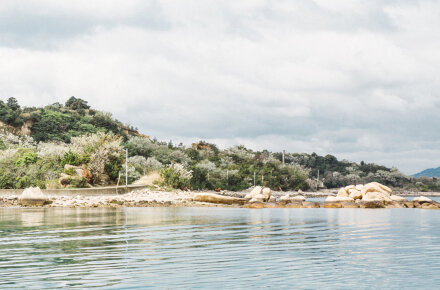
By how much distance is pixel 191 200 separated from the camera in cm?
3838

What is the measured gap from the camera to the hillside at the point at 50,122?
7469 centimetres

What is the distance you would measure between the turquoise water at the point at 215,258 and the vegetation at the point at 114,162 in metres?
23.9

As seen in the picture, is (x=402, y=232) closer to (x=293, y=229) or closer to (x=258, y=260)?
(x=293, y=229)

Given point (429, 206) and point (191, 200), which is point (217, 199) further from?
point (429, 206)

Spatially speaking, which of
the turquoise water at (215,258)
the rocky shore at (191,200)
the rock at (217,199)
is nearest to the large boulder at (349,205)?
the rocky shore at (191,200)

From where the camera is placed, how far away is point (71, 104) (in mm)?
100312

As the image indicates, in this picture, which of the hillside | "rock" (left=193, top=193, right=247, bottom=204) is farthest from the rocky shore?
the hillside

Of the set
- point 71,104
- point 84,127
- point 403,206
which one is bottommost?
point 403,206

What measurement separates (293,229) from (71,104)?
89741 millimetres

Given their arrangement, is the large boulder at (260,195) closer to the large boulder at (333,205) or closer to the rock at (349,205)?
the large boulder at (333,205)

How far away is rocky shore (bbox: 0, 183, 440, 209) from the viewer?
33.5m

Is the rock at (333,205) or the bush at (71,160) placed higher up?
the bush at (71,160)

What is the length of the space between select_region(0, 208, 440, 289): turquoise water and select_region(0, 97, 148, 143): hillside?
61.4 m

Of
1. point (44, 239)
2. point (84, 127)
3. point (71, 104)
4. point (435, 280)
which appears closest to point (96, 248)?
point (44, 239)
